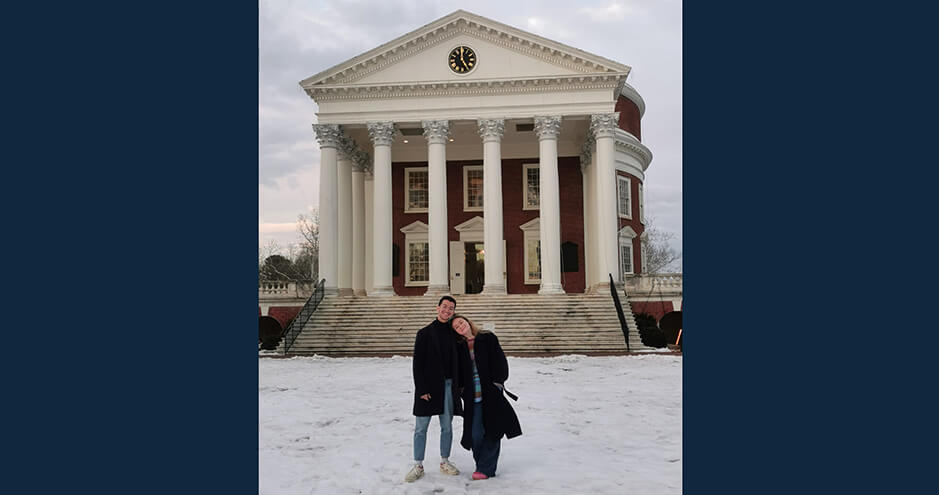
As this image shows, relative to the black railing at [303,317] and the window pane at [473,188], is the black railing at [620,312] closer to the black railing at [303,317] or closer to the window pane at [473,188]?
the window pane at [473,188]

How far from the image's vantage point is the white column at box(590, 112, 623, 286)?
998 inches

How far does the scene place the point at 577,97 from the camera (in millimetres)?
26328

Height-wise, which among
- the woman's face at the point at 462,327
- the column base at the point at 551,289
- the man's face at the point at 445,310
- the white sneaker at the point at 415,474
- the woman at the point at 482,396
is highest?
the man's face at the point at 445,310

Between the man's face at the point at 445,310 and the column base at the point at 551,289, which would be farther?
the column base at the point at 551,289

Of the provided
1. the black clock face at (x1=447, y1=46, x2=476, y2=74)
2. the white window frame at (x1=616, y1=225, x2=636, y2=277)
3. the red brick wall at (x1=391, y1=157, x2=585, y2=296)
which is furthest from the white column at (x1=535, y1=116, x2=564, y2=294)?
the white window frame at (x1=616, y1=225, x2=636, y2=277)

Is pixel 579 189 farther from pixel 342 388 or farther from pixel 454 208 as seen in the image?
pixel 342 388

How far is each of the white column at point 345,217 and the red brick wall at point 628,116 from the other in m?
18.6

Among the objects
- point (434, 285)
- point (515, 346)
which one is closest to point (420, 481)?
point (515, 346)

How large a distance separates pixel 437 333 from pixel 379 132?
21.7m

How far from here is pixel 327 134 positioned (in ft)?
88.1

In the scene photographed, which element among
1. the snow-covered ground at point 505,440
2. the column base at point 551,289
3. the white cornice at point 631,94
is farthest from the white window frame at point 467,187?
the snow-covered ground at point 505,440

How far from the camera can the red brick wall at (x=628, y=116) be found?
3950 cm

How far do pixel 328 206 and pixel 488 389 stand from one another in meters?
21.6

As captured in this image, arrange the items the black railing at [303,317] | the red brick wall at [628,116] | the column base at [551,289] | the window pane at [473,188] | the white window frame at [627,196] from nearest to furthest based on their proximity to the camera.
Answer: the black railing at [303,317]
the column base at [551,289]
the window pane at [473,188]
the white window frame at [627,196]
the red brick wall at [628,116]
